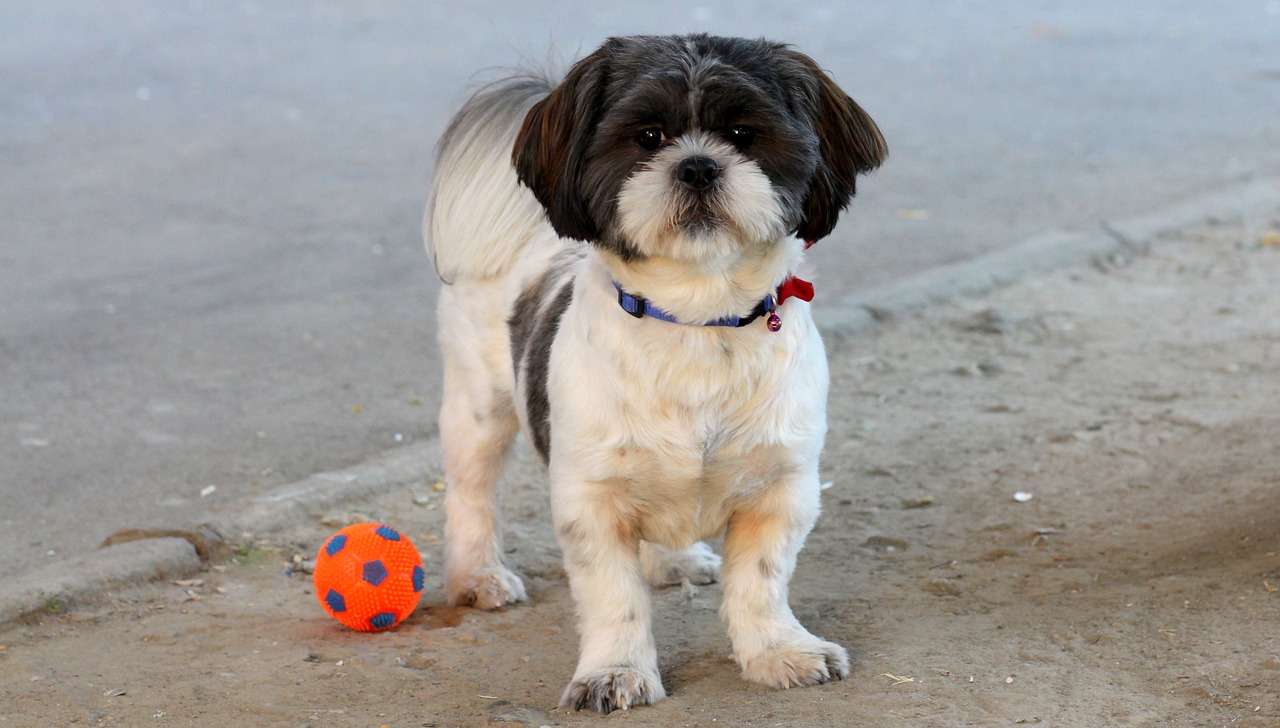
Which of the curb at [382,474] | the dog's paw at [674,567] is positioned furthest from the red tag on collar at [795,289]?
the curb at [382,474]

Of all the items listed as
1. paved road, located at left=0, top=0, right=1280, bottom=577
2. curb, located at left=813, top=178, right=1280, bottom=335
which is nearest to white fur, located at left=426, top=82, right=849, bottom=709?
paved road, located at left=0, top=0, right=1280, bottom=577

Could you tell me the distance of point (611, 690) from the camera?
9.93 feet

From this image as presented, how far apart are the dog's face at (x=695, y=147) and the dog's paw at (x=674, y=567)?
130 cm

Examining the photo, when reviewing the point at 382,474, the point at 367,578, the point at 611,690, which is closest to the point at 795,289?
the point at 611,690

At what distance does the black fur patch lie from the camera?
3.32 metres

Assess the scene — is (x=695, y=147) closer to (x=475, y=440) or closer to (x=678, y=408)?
(x=678, y=408)

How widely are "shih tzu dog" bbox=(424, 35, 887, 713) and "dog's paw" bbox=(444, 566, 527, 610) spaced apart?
0.53 m

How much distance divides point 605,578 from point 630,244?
2.51 ft

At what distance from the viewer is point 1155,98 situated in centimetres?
1062

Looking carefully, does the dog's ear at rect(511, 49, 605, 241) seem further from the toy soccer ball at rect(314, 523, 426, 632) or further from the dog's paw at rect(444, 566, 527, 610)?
the dog's paw at rect(444, 566, 527, 610)

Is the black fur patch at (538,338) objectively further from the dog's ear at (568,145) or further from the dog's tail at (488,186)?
the dog's ear at (568,145)

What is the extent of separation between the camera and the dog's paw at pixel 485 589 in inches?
149

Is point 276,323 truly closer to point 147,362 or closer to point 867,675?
point 147,362

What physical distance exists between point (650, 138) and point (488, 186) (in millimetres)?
1005
